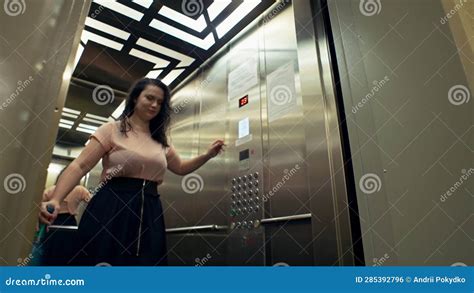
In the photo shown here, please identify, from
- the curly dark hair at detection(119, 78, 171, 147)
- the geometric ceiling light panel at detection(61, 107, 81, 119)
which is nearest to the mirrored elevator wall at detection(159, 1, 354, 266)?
the curly dark hair at detection(119, 78, 171, 147)

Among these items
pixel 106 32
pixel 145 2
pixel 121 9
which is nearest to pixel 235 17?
pixel 145 2

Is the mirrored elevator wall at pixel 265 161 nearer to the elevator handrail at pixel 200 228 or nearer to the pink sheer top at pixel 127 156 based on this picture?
the elevator handrail at pixel 200 228

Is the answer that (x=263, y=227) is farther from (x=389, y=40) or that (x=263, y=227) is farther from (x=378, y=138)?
(x=389, y=40)

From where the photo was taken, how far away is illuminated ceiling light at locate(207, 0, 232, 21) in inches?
80.2

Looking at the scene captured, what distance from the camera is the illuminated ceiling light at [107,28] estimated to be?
88.1 inches

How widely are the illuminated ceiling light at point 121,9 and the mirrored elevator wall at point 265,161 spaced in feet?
2.37

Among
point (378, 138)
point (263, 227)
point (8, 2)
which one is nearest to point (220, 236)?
point (263, 227)

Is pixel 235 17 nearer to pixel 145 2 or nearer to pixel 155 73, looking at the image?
pixel 145 2

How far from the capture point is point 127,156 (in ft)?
4.25

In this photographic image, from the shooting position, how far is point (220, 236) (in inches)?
80.2

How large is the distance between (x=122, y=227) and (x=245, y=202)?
33.4 inches

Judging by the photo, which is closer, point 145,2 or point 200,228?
point 145,2
